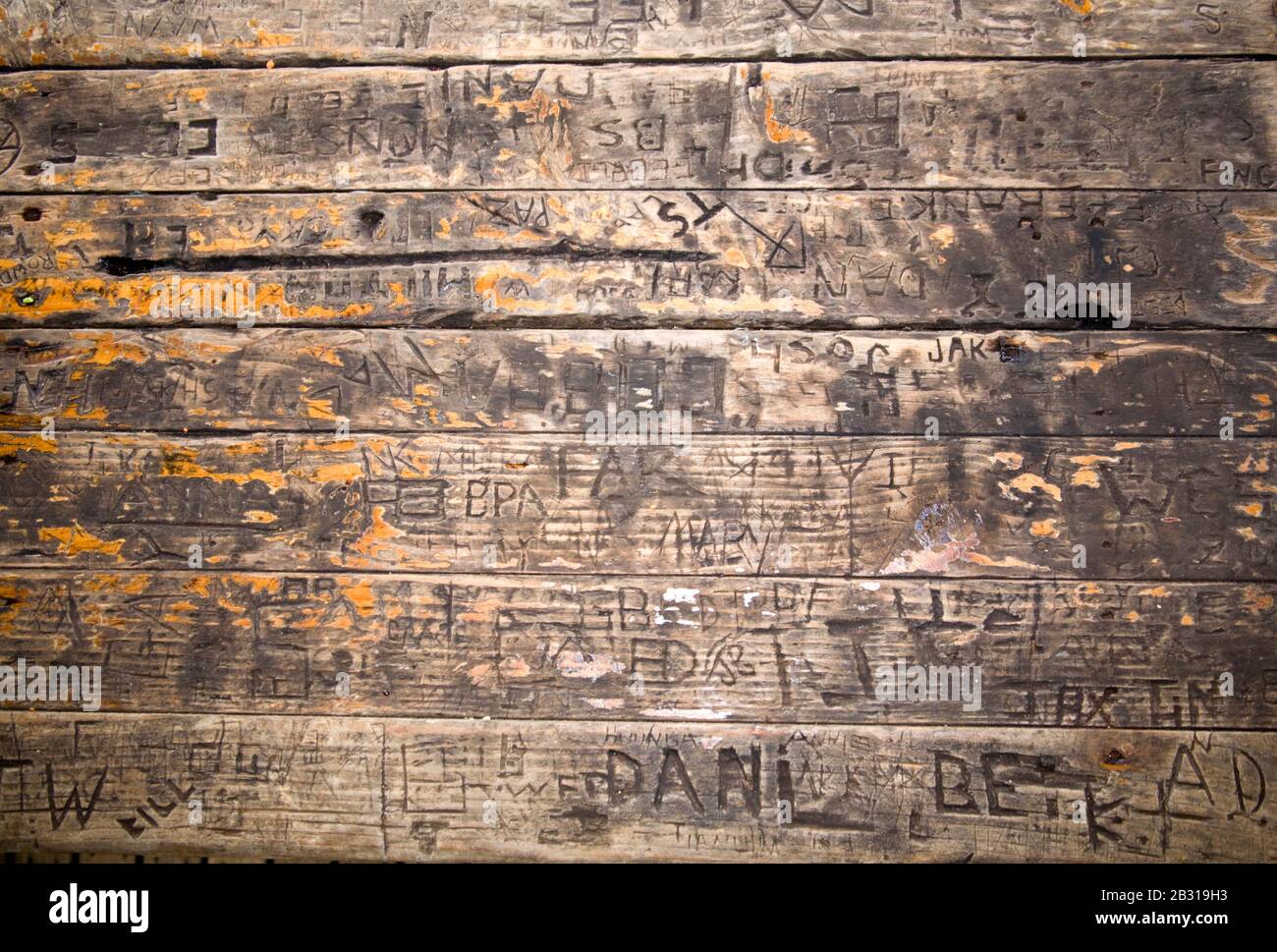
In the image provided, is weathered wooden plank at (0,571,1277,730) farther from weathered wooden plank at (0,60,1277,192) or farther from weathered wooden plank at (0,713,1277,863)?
weathered wooden plank at (0,60,1277,192)

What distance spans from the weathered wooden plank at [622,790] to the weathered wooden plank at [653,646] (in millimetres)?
61

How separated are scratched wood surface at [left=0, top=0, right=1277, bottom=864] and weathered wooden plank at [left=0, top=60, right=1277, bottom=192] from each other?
11 millimetres

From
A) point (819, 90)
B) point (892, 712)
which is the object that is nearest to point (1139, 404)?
point (892, 712)

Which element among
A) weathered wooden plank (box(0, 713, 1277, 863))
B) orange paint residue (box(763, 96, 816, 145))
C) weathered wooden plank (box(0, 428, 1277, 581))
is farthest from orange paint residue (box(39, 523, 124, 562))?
orange paint residue (box(763, 96, 816, 145))

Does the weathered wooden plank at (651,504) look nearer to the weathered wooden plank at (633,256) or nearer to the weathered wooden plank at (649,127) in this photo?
the weathered wooden plank at (633,256)

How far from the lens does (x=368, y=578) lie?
210 cm

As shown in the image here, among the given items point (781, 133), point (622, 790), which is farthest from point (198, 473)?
point (781, 133)

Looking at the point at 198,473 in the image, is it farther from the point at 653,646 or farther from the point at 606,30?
the point at 606,30

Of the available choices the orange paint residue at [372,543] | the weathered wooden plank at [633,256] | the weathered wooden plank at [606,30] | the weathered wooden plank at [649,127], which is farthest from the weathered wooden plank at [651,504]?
the weathered wooden plank at [606,30]

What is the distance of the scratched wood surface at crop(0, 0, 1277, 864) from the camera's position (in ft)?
6.73

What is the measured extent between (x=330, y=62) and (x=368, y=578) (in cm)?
138

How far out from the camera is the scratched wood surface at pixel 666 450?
2.05 metres

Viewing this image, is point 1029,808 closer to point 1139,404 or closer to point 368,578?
point 1139,404

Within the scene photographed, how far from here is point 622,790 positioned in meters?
2.07
